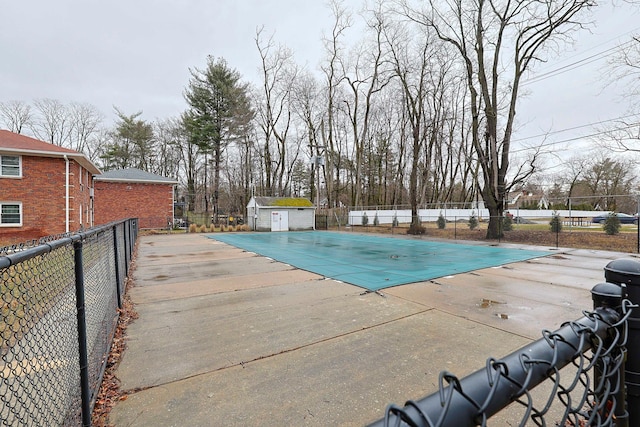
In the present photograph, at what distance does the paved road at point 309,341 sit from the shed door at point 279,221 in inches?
706

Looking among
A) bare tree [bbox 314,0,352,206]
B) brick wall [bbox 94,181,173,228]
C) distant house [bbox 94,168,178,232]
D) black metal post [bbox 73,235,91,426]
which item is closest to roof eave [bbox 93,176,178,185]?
distant house [bbox 94,168,178,232]

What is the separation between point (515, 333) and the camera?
3883 mm

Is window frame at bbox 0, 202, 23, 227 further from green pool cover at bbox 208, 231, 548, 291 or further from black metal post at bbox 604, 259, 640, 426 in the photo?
black metal post at bbox 604, 259, 640, 426

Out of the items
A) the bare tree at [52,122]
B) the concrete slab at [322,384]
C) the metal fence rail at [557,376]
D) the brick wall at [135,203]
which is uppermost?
the bare tree at [52,122]

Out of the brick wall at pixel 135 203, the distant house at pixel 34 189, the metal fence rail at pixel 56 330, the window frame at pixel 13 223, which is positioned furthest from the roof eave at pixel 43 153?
the metal fence rail at pixel 56 330

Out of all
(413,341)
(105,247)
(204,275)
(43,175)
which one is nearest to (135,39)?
(43,175)

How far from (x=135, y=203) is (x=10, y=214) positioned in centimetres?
928

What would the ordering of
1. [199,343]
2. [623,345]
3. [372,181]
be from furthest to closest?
[372,181] → [199,343] → [623,345]

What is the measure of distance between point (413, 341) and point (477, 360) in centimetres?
72

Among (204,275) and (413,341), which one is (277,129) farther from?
(413,341)

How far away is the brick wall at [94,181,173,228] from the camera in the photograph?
22516mm

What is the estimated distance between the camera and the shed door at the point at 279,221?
25.1 meters

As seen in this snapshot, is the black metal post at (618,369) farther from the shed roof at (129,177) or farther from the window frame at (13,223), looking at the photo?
the shed roof at (129,177)

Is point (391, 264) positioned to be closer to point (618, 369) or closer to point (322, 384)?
point (322, 384)
